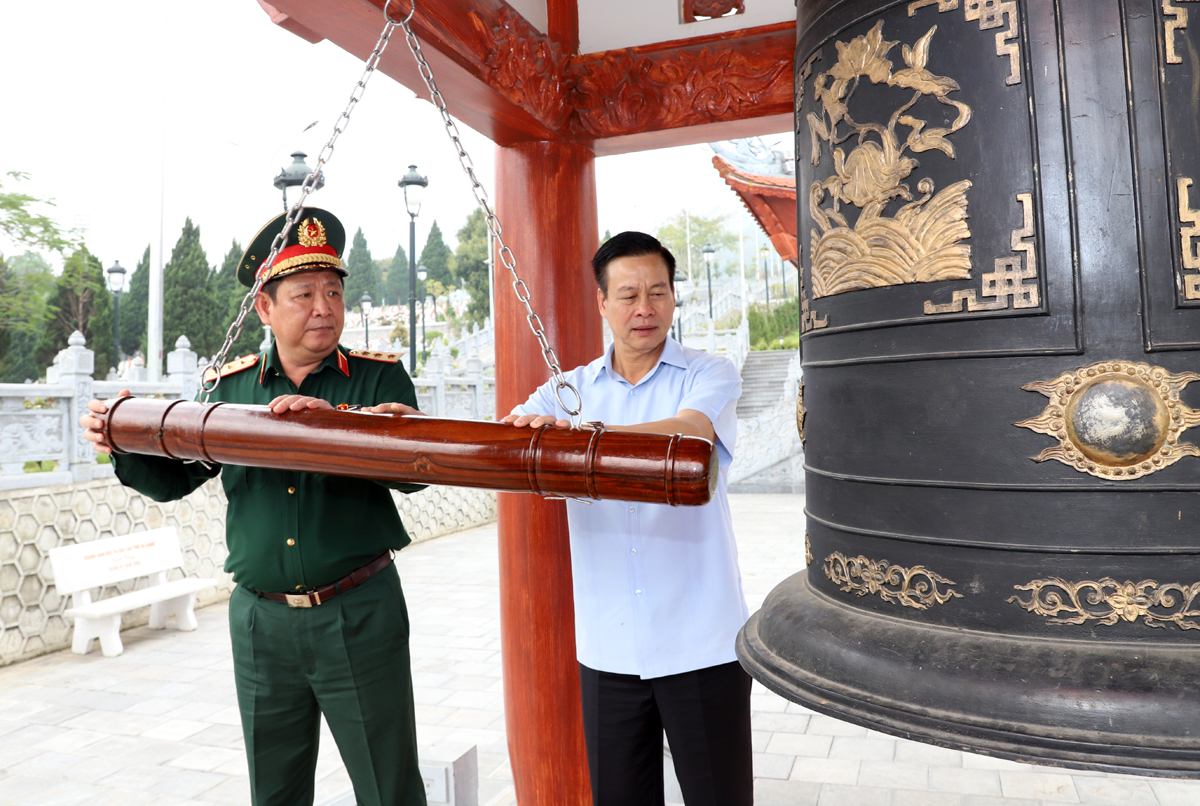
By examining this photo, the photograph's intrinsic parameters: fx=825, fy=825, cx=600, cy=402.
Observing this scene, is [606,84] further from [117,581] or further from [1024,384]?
[117,581]

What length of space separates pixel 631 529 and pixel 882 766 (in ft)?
8.28

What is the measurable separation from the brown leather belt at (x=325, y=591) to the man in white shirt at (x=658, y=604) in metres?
0.57

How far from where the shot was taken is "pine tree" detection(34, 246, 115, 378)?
16.9m

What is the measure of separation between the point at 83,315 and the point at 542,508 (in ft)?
60.3

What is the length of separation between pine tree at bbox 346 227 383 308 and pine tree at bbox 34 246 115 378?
14455 mm

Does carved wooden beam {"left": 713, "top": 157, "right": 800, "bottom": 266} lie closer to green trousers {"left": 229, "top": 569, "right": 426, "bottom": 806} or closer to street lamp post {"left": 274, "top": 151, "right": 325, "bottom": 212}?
street lamp post {"left": 274, "top": 151, "right": 325, "bottom": 212}

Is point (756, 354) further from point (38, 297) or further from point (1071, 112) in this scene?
point (1071, 112)

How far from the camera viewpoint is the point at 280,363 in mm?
2385

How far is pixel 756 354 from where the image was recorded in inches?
851

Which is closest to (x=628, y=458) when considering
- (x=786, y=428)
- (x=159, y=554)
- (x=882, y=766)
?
(x=882, y=766)

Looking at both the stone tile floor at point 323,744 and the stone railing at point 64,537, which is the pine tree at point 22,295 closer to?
the stone railing at point 64,537

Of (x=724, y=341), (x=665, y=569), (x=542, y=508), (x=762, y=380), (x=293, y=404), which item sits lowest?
(x=665, y=569)

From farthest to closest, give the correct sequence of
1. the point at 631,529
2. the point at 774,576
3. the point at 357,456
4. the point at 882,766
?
the point at 774,576 → the point at 882,766 → the point at 631,529 → the point at 357,456

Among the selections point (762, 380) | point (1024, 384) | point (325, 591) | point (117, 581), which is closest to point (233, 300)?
point (762, 380)
